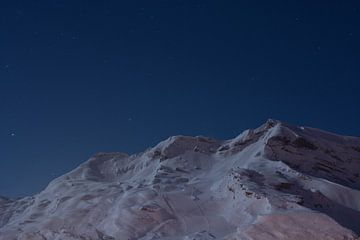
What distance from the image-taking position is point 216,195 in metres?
16.1

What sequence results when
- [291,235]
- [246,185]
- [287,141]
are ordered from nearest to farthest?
[291,235] → [246,185] → [287,141]

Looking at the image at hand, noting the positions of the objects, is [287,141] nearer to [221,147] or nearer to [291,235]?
[221,147]

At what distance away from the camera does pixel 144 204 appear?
15.1 metres

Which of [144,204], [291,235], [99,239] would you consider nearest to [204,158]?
[144,204]

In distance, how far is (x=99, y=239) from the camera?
13320mm

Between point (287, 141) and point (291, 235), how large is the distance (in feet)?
37.7

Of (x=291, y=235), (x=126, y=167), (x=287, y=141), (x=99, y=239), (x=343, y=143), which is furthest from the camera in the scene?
(x=126, y=167)

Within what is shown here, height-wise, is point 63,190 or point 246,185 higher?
point 246,185

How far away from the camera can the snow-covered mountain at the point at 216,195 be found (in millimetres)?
11836

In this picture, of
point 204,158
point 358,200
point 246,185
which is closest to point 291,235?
point 246,185

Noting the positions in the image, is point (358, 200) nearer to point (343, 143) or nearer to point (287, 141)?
point (287, 141)

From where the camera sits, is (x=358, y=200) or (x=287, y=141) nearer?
(x=358, y=200)

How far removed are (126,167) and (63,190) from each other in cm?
554

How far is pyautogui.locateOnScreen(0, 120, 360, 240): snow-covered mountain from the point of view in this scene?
38.8 ft
